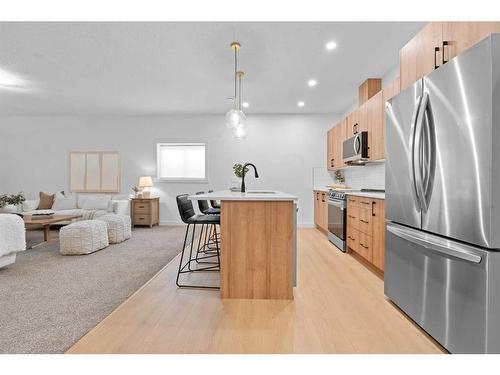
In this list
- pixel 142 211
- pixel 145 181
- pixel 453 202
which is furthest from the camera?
pixel 145 181

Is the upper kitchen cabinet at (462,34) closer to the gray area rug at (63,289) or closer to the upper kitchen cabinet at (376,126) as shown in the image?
the upper kitchen cabinet at (376,126)

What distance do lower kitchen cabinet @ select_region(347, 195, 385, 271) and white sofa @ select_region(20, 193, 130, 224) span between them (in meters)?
4.49

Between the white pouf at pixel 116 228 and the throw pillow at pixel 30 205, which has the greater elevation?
the throw pillow at pixel 30 205

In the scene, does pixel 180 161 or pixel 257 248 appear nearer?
pixel 257 248

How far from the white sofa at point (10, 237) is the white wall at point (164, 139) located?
3.49m

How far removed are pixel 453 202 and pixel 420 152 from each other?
397 mm

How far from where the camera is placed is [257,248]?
2.33m

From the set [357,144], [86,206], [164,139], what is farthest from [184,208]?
[164,139]

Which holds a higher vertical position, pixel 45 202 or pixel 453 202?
pixel 453 202

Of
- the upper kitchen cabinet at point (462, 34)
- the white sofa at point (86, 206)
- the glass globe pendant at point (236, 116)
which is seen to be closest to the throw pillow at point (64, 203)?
the white sofa at point (86, 206)

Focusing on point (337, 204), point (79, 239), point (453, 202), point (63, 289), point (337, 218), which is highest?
point (453, 202)

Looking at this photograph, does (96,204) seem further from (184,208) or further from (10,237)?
(184,208)

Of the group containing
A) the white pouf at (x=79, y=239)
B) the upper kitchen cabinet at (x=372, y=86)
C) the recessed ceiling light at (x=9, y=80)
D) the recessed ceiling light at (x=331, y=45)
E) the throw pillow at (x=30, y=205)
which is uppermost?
the recessed ceiling light at (x=9, y=80)

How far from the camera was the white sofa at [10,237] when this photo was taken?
9.74 feet
